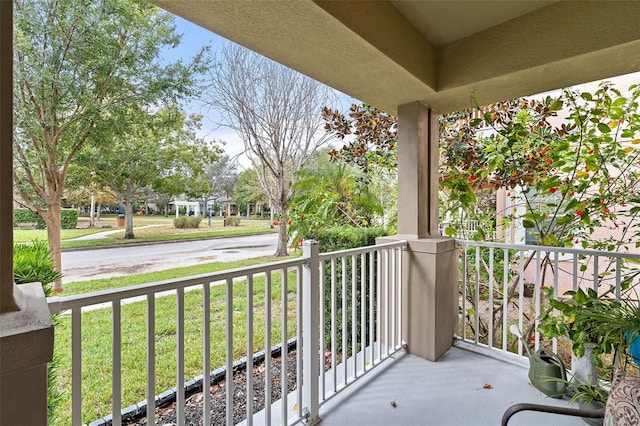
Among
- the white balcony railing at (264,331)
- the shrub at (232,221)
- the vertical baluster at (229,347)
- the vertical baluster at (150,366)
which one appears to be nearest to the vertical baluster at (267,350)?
the white balcony railing at (264,331)

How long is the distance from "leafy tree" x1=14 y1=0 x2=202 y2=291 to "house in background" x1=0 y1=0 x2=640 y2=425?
4.69ft

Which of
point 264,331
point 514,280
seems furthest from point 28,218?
point 514,280

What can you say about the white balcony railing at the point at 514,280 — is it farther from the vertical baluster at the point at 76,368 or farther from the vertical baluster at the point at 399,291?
the vertical baluster at the point at 76,368

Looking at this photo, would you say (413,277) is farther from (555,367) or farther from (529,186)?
(529,186)

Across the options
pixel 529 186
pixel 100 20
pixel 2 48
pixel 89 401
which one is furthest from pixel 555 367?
pixel 100 20

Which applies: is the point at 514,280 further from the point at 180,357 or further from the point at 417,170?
the point at 180,357

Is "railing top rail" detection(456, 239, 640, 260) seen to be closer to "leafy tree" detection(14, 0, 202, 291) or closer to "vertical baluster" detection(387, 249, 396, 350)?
"vertical baluster" detection(387, 249, 396, 350)

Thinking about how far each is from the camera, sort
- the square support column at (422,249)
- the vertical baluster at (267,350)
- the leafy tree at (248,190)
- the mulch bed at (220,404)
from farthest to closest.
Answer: the leafy tree at (248,190)
the square support column at (422,249)
the mulch bed at (220,404)
the vertical baluster at (267,350)

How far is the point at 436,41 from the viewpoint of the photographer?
2.31m

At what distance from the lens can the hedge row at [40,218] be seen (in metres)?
2.01

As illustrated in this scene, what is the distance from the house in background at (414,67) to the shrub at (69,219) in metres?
1.61

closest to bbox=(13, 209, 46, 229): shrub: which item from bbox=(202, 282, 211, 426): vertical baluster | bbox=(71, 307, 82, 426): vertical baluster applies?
bbox=(71, 307, 82, 426): vertical baluster

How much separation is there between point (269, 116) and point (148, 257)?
2.99 metres

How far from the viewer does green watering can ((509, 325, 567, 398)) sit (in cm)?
204
